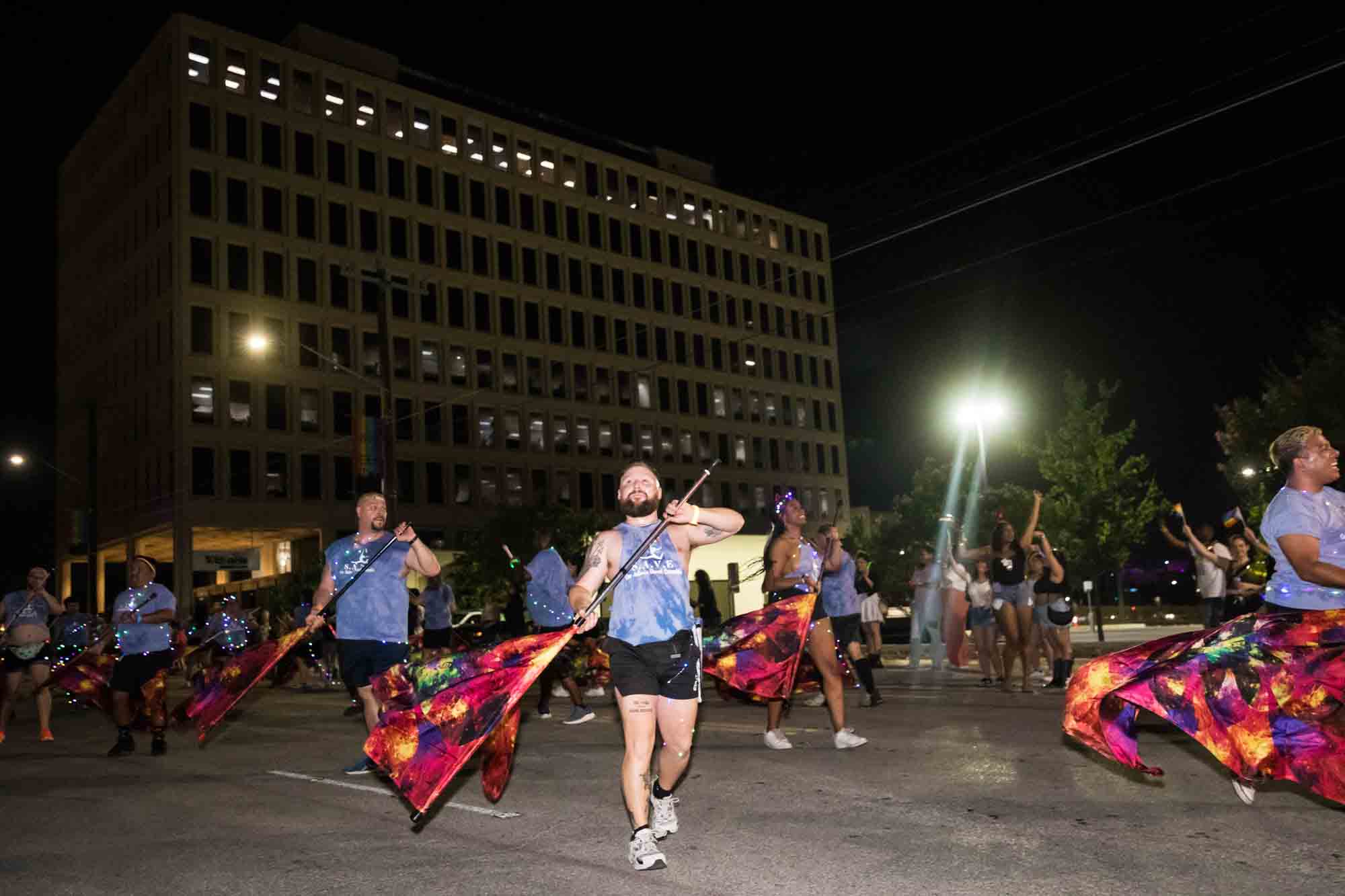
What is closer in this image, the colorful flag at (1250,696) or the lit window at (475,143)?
the colorful flag at (1250,696)

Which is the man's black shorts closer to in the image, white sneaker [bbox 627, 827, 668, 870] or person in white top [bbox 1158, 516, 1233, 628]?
white sneaker [bbox 627, 827, 668, 870]

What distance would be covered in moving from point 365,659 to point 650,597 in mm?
3635

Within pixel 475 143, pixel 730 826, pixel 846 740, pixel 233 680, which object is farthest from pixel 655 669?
pixel 475 143

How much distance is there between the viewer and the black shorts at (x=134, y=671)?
36.5ft

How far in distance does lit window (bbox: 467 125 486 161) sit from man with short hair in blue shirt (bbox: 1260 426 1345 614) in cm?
6161

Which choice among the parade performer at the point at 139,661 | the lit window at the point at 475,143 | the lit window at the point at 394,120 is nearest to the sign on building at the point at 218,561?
the lit window at the point at 394,120

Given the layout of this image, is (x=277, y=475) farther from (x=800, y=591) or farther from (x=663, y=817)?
(x=663, y=817)

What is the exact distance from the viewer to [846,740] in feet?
30.5

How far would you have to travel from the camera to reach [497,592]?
169 ft

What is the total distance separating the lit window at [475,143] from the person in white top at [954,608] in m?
50.6

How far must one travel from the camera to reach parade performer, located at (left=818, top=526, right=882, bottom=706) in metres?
12.4

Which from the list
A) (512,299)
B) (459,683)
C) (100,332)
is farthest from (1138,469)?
(100,332)

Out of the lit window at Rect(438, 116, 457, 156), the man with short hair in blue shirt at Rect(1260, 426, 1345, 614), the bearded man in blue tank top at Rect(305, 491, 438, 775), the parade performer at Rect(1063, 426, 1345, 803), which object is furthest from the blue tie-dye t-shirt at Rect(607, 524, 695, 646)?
the lit window at Rect(438, 116, 457, 156)

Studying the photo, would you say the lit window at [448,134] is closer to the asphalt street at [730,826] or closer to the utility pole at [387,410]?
the utility pole at [387,410]
